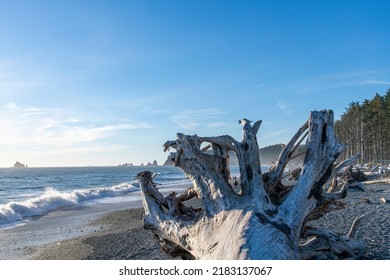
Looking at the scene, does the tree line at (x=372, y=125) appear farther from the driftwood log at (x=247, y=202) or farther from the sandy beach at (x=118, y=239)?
the driftwood log at (x=247, y=202)

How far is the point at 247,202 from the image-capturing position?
5.36 m

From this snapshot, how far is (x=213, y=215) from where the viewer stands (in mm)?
5531

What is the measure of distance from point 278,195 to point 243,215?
126cm

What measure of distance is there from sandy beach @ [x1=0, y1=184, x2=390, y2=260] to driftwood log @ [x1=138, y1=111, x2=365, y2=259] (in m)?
1.87

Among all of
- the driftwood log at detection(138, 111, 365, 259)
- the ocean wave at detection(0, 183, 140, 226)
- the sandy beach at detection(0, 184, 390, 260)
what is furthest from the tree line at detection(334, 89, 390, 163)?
the driftwood log at detection(138, 111, 365, 259)

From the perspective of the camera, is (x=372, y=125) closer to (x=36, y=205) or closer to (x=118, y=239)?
(x=36, y=205)

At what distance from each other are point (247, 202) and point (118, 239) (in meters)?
7.48

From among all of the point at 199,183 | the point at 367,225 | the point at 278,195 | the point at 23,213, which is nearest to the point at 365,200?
the point at 367,225

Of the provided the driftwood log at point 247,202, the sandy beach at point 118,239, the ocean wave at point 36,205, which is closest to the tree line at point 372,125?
the ocean wave at point 36,205

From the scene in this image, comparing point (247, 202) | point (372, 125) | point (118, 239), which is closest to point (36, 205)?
point (118, 239)

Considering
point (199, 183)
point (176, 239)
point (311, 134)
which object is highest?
point (311, 134)

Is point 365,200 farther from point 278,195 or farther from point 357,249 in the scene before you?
point 278,195

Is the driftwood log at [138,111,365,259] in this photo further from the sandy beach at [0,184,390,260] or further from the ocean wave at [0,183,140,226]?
the ocean wave at [0,183,140,226]

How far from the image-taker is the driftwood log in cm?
507
